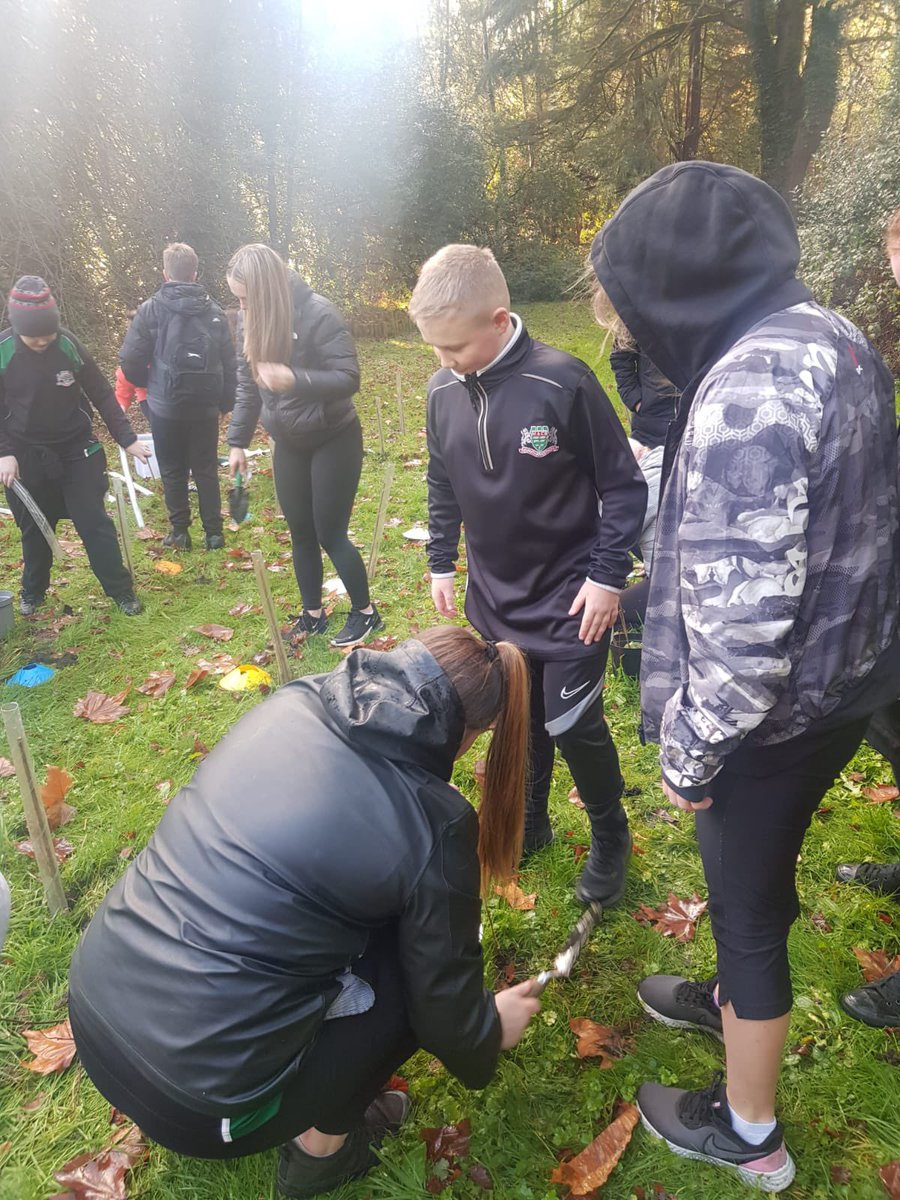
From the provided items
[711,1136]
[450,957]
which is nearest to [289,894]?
[450,957]

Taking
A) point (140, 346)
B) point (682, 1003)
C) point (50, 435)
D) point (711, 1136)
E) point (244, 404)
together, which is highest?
point (140, 346)

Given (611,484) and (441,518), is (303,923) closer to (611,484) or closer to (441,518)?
(611,484)

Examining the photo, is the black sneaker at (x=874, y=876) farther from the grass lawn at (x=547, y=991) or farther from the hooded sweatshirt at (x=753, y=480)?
the hooded sweatshirt at (x=753, y=480)

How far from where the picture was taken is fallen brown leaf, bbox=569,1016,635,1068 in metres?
2.13

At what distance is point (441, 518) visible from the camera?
2.72 m

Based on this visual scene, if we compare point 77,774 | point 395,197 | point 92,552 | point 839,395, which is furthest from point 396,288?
Answer: point 839,395

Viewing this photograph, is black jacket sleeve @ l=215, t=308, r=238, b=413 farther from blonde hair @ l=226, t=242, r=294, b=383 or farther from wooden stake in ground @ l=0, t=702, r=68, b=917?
wooden stake in ground @ l=0, t=702, r=68, b=917

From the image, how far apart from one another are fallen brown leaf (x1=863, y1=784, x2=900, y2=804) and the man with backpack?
16.6ft

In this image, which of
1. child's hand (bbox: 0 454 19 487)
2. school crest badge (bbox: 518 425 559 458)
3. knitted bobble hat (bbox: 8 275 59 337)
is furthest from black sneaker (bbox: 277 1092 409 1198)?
knitted bobble hat (bbox: 8 275 59 337)

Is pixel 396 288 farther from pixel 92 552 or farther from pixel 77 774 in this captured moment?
pixel 77 774

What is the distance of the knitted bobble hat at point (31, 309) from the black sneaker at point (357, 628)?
2.48 metres

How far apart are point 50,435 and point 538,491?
12.2ft

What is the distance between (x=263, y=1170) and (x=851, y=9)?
708 inches

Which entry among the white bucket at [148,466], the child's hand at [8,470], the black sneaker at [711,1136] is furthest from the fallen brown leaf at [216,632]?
the black sneaker at [711,1136]
